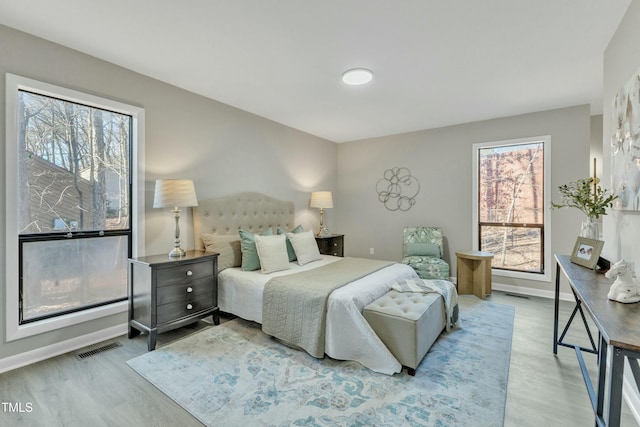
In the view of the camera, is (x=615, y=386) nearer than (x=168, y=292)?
Yes

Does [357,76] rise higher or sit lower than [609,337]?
higher

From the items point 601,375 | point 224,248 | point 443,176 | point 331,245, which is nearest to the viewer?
point 601,375

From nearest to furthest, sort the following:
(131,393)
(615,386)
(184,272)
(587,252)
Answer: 1. (615,386)
2. (131,393)
3. (587,252)
4. (184,272)

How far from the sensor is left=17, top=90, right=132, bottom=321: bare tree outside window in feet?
7.72

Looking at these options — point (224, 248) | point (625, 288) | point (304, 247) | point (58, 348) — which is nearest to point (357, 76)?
point (304, 247)

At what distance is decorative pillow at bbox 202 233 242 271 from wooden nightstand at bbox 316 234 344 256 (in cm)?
160

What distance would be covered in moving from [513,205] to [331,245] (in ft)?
9.30

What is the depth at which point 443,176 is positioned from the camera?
15.6 feet

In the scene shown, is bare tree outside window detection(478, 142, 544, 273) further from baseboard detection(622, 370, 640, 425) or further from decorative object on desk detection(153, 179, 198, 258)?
decorative object on desk detection(153, 179, 198, 258)

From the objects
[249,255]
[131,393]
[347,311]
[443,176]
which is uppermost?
[443,176]

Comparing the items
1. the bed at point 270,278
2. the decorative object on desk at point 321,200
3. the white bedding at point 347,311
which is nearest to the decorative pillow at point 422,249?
the bed at point 270,278

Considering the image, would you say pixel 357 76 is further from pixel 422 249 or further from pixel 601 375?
pixel 422 249

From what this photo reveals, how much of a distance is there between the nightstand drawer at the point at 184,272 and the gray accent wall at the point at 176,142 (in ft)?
1.79

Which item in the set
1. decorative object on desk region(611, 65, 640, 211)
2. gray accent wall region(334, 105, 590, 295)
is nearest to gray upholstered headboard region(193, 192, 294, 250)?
gray accent wall region(334, 105, 590, 295)
